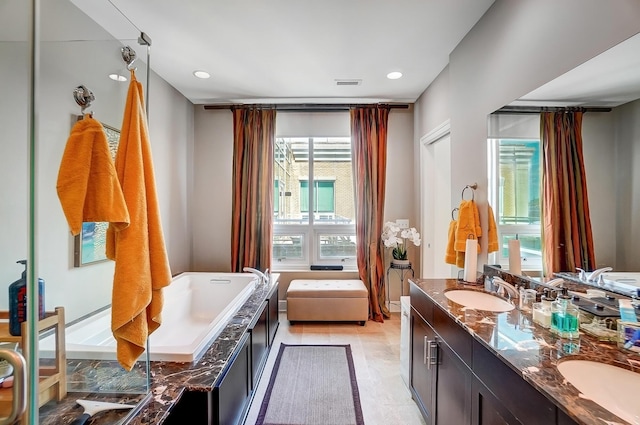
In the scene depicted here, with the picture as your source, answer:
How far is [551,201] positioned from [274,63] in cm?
243

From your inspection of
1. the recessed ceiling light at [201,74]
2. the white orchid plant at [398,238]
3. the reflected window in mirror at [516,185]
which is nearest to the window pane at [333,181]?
the white orchid plant at [398,238]

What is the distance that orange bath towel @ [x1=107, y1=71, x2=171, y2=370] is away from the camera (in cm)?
104

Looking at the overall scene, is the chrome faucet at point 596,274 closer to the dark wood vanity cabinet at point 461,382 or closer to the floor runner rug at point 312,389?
the dark wood vanity cabinet at point 461,382

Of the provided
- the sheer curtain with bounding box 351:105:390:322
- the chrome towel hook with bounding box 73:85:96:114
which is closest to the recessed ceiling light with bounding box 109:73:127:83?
the chrome towel hook with bounding box 73:85:96:114

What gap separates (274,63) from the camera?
107 inches

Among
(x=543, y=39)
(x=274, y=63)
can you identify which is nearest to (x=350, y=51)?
(x=274, y=63)

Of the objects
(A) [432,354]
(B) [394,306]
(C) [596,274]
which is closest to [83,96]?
(A) [432,354]

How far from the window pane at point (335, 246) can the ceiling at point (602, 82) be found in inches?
108

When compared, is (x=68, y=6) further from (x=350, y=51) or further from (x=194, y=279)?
(x=194, y=279)

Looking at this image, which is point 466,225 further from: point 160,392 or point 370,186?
point 160,392

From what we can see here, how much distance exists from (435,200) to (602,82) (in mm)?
2285

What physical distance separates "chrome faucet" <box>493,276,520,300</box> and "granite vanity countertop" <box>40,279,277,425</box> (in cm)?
160

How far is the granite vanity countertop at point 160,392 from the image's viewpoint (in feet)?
3.46

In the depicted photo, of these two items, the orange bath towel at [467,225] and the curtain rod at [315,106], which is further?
the curtain rod at [315,106]
